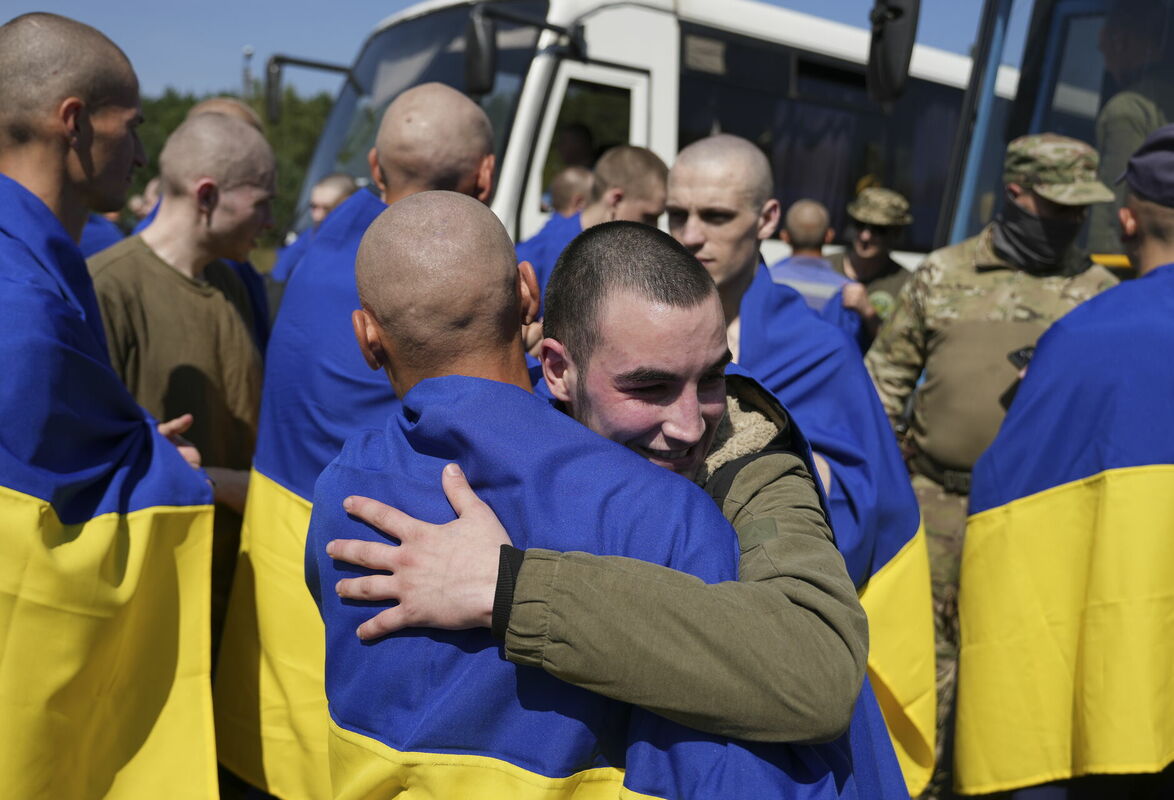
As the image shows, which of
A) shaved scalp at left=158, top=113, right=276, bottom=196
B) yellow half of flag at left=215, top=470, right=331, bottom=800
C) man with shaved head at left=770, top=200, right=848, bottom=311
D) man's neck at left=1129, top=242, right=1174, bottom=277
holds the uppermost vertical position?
man's neck at left=1129, top=242, right=1174, bottom=277

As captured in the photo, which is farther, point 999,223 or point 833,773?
point 999,223

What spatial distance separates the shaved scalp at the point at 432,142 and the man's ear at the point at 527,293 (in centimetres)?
140

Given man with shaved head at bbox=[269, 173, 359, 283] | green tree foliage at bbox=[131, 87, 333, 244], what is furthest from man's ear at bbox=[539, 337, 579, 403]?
green tree foliage at bbox=[131, 87, 333, 244]

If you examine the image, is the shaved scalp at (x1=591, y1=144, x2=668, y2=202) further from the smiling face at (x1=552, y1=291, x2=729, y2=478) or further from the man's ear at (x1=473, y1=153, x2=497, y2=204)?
the smiling face at (x1=552, y1=291, x2=729, y2=478)

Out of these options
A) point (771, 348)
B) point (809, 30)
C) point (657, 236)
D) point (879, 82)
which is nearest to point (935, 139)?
point (809, 30)

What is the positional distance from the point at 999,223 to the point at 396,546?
11.0 ft

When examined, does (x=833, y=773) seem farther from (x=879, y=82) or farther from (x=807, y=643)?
(x=879, y=82)

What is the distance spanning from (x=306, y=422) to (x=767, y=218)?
60.9 inches

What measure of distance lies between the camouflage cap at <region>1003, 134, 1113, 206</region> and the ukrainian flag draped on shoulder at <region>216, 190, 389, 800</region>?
7.94 feet

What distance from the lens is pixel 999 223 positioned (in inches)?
167

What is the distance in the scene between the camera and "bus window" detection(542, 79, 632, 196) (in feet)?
23.7

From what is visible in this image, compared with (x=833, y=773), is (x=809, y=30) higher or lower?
higher

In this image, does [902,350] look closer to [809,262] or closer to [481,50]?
[809,262]

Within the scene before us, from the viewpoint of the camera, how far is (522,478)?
61.6 inches
